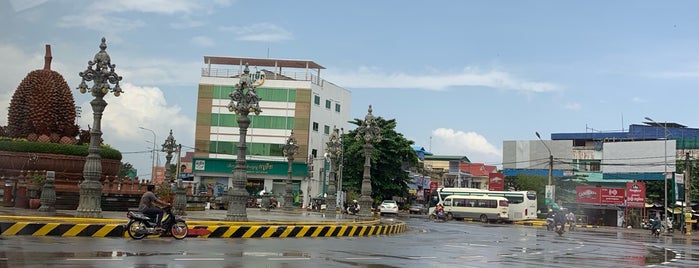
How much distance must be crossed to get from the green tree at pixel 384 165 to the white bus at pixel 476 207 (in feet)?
16.7

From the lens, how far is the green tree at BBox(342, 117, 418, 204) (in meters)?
60.5

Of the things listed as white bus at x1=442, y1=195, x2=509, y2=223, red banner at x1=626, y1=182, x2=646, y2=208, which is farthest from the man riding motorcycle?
red banner at x1=626, y1=182, x2=646, y2=208

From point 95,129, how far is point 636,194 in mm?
44408

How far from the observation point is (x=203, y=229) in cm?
1909

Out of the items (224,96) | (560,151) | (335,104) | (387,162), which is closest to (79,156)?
(387,162)

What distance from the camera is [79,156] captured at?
91.7ft

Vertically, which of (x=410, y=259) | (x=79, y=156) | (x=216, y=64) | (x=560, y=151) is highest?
(x=216, y=64)

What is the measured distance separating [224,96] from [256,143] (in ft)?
18.7

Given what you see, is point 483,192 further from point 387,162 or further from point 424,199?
point 424,199

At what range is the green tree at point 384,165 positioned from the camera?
2381 inches

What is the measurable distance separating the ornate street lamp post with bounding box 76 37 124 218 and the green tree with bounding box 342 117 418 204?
40220 millimetres

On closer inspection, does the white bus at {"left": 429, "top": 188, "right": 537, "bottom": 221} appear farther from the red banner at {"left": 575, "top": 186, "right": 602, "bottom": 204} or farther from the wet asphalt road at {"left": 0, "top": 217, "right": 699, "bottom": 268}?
the wet asphalt road at {"left": 0, "top": 217, "right": 699, "bottom": 268}

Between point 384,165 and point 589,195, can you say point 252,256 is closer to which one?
point 589,195

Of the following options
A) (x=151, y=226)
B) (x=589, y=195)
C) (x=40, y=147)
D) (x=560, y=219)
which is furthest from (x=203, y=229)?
(x=589, y=195)
